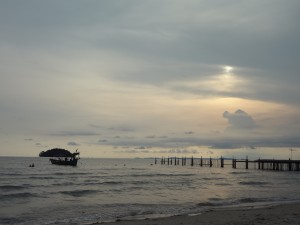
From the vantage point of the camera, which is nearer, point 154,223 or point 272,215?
point 154,223

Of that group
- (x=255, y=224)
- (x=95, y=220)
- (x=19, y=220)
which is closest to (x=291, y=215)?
(x=255, y=224)

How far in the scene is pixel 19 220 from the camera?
1886 cm

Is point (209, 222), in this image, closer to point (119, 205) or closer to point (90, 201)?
point (119, 205)

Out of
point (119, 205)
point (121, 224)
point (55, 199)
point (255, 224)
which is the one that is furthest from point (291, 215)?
point (55, 199)

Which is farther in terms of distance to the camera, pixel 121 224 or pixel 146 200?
pixel 146 200

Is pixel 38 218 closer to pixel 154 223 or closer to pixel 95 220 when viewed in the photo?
pixel 95 220

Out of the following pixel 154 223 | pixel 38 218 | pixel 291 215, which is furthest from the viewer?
pixel 38 218

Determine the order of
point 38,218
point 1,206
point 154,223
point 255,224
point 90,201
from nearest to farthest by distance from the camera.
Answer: point 255,224 → point 154,223 → point 38,218 → point 1,206 → point 90,201

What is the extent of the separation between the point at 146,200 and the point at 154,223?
12000mm

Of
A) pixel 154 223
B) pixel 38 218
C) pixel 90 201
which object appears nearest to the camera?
pixel 154 223

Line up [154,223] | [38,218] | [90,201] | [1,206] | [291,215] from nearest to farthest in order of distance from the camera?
1. [154,223]
2. [291,215]
3. [38,218]
4. [1,206]
5. [90,201]

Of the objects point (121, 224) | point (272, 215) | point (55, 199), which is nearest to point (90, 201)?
point (55, 199)

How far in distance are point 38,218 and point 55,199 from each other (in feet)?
30.2

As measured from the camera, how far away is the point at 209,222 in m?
16.2
